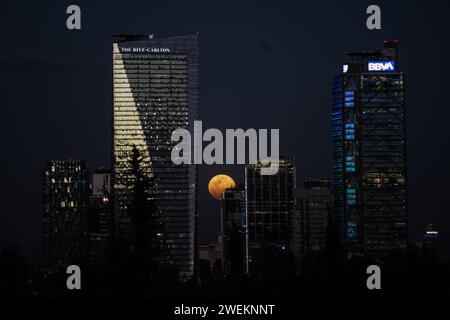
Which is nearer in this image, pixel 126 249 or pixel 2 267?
pixel 126 249

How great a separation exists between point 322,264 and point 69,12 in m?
61.8

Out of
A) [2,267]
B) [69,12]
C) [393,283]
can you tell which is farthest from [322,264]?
[69,12]

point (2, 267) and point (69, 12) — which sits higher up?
point (69, 12)

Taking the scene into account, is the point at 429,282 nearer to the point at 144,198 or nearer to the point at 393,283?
the point at 393,283

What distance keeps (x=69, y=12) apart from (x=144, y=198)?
895 inches
